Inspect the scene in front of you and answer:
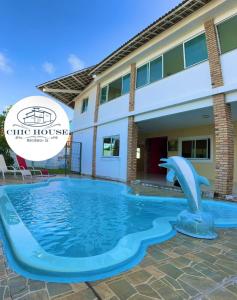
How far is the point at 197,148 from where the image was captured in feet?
43.2

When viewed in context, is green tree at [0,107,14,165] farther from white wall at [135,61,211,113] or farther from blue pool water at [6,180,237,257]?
white wall at [135,61,211,113]

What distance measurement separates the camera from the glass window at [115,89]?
1330cm

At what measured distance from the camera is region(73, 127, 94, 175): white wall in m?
15.8

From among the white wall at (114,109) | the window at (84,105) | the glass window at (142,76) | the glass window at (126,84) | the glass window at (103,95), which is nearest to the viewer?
the glass window at (142,76)

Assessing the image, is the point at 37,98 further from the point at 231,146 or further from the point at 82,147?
the point at 231,146

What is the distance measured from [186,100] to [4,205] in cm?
709

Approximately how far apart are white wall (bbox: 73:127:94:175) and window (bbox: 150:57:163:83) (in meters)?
6.36

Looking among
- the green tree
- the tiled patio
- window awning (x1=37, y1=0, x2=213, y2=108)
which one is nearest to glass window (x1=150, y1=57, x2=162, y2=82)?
window awning (x1=37, y1=0, x2=213, y2=108)

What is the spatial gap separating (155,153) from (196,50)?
397 inches

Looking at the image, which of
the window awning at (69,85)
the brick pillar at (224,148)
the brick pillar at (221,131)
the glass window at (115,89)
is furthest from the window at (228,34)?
the window awning at (69,85)

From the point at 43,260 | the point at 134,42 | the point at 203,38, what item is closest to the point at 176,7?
the point at 203,38

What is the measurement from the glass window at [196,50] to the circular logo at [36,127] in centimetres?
729

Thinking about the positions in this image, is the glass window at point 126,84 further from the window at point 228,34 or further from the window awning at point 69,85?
the window at point 228,34

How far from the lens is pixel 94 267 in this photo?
103 inches
